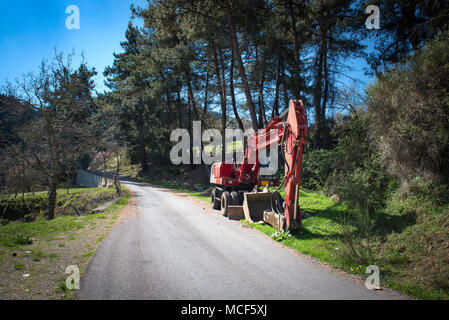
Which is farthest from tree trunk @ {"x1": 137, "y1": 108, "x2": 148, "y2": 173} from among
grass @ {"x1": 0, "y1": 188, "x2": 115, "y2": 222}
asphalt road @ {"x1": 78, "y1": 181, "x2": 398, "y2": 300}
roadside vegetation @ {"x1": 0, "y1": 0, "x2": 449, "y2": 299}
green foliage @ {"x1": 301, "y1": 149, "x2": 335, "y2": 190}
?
asphalt road @ {"x1": 78, "y1": 181, "x2": 398, "y2": 300}

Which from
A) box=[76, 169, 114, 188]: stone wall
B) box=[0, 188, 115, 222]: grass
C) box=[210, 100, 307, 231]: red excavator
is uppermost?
box=[210, 100, 307, 231]: red excavator

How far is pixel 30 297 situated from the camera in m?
3.63

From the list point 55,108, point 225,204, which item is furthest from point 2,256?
point 55,108

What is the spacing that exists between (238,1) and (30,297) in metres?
14.3

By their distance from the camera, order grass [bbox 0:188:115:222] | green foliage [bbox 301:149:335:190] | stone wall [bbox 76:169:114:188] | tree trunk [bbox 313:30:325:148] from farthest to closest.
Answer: stone wall [bbox 76:169:114:188] < grass [bbox 0:188:115:222] < tree trunk [bbox 313:30:325:148] < green foliage [bbox 301:149:335:190]

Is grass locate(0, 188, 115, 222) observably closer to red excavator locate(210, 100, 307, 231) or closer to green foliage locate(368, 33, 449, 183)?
red excavator locate(210, 100, 307, 231)

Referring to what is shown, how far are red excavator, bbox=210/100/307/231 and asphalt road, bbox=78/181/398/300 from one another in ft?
3.48

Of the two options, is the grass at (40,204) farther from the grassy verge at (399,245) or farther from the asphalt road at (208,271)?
the grassy verge at (399,245)

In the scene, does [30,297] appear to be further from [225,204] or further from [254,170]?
[254,170]

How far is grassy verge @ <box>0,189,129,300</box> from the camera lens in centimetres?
388

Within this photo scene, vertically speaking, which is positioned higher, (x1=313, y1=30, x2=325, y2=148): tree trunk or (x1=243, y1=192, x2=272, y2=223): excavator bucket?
(x1=313, y1=30, x2=325, y2=148): tree trunk

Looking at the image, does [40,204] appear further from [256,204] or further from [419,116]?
[419,116]

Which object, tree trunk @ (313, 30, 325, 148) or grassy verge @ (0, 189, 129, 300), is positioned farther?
tree trunk @ (313, 30, 325, 148)

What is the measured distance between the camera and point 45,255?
554 centimetres
